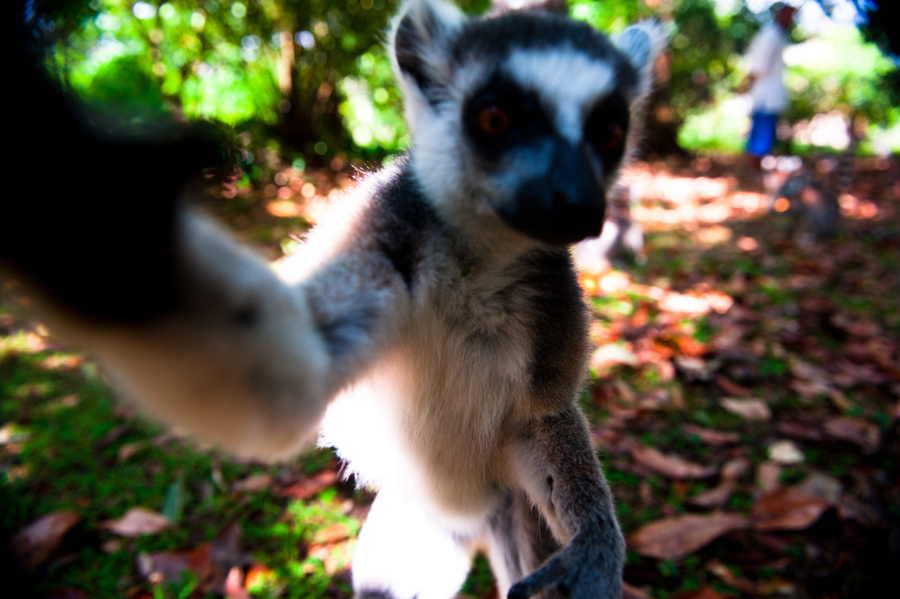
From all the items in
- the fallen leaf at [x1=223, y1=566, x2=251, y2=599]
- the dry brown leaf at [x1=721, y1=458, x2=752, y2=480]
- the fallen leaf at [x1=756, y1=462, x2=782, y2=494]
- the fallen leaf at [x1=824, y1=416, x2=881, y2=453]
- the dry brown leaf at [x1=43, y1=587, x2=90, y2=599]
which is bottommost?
the fallen leaf at [x1=824, y1=416, x2=881, y2=453]

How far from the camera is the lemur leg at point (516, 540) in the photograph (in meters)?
2.12

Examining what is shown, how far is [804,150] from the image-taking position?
13.7 meters

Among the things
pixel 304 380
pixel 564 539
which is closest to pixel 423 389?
pixel 304 380

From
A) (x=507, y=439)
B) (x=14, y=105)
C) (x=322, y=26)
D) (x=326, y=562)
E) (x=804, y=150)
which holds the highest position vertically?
(x=322, y=26)

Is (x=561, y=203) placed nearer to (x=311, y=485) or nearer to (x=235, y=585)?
(x=235, y=585)

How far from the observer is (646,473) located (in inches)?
120

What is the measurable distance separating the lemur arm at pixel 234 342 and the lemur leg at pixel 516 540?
1.22m

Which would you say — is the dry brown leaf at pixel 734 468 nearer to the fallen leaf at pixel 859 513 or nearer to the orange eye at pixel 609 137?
the fallen leaf at pixel 859 513

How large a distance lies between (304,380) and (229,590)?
1.79 m

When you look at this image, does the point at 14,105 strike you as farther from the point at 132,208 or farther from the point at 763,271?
the point at 763,271

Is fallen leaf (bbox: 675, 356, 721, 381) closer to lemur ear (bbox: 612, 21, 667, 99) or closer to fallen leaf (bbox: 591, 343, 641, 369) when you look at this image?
fallen leaf (bbox: 591, 343, 641, 369)


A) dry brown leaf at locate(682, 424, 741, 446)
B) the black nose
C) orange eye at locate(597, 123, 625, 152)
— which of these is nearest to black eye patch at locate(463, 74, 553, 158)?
the black nose

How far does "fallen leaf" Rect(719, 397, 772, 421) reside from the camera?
3.50m

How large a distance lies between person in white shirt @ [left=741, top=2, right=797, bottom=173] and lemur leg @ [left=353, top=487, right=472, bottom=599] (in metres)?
8.08
